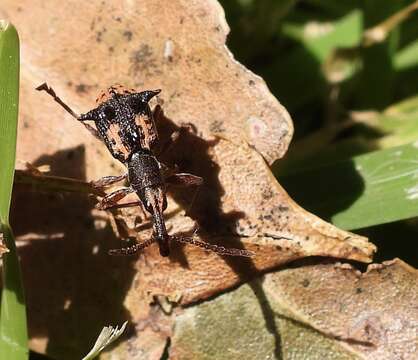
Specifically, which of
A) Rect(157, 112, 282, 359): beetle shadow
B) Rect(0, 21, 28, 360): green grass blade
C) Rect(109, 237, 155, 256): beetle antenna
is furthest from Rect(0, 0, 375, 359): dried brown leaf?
Rect(0, 21, 28, 360): green grass blade

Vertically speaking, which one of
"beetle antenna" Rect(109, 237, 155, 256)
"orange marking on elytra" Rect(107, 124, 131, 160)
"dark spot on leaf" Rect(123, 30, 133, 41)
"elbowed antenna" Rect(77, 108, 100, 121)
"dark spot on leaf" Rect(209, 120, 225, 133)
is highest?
"dark spot on leaf" Rect(123, 30, 133, 41)

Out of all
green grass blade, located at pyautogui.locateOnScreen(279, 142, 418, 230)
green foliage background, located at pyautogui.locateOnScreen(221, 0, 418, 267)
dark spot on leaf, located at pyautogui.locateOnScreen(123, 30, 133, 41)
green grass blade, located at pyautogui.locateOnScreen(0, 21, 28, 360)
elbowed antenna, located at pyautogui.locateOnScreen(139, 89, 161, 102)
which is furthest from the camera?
green foliage background, located at pyautogui.locateOnScreen(221, 0, 418, 267)

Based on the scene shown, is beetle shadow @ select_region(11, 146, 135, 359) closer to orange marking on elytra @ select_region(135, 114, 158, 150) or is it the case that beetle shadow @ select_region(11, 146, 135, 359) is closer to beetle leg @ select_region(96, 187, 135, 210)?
beetle leg @ select_region(96, 187, 135, 210)

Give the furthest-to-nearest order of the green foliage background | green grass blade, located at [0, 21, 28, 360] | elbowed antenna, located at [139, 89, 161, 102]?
the green foliage background → elbowed antenna, located at [139, 89, 161, 102] → green grass blade, located at [0, 21, 28, 360]

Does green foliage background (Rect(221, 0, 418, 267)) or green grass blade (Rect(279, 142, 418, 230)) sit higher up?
green foliage background (Rect(221, 0, 418, 267))

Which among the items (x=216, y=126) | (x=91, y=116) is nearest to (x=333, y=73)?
(x=216, y=126)

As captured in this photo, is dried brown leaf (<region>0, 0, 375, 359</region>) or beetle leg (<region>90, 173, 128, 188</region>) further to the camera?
beetle leg (<region>90, 173, 128, 188</region>)

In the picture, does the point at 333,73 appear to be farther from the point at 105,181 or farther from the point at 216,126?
the point at 105,181

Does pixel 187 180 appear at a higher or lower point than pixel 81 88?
lower
